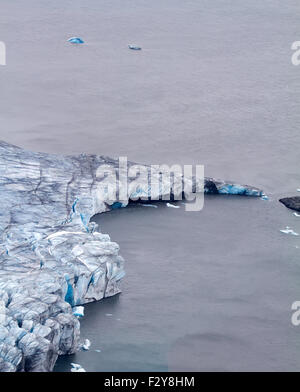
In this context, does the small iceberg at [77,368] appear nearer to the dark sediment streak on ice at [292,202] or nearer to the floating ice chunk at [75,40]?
the dark sediment streak on ice at [292,202]

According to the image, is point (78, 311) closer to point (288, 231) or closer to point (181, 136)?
point (288, 231)

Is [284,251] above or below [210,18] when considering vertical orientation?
below

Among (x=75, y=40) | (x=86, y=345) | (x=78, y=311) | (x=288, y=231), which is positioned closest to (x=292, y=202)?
(x=288, y=231)

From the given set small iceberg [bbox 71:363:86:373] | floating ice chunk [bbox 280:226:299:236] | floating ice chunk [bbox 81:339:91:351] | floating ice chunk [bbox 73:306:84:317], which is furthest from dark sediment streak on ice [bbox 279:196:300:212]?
small iceberg [bbox 71:363:86:373]

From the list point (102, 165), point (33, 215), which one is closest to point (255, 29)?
point (102, 165)

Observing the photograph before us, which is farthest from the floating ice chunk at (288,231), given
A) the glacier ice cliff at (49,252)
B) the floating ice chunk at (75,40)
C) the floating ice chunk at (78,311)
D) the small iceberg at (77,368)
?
the floating ice chunk at (75,40)

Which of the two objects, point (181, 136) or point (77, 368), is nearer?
point (77, 368)
